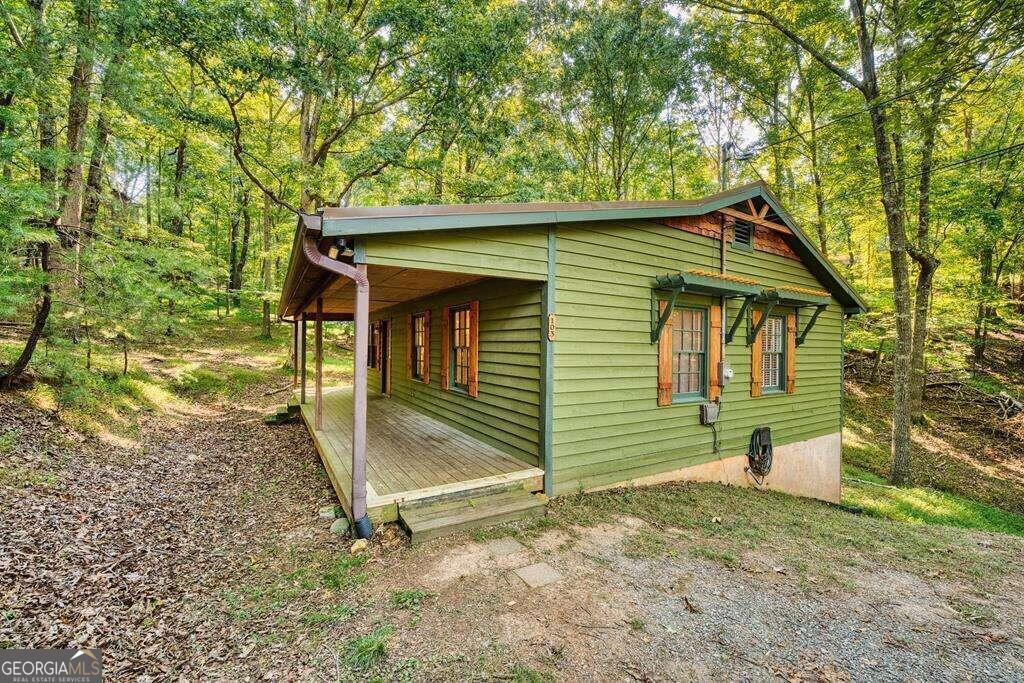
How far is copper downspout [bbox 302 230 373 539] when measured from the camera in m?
3.46

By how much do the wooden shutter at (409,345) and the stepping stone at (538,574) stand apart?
18.4ft

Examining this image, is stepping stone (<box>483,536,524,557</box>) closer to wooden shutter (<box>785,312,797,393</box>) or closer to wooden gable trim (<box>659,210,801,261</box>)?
wooden gable trim (<box>659,210,801,261</box>)

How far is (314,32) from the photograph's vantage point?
328 inches

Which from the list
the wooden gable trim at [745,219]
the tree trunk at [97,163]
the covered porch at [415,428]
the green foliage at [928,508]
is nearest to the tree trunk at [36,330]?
the tree trunk at [97,163]

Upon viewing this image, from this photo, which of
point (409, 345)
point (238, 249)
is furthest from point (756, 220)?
point (238, 249)

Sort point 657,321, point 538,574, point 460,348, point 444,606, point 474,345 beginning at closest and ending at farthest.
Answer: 1. point 444,606
2. point 538,574
3. point 657,321
4. point 474,345
5. point 460,348

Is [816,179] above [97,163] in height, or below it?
above

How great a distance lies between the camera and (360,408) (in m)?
3.62

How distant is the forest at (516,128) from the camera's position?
6.01 m

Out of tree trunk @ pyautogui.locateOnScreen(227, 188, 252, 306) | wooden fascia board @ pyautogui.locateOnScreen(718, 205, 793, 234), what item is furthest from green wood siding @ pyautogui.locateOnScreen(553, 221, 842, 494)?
tree trunk @ pyautogui.locateOnScreen(227, 188, 252, 306)

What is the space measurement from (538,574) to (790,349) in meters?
6.22

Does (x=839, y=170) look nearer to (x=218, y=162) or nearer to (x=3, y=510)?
(x=3, y=510)

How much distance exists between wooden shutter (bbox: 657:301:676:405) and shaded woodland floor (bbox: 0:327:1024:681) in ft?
3.90

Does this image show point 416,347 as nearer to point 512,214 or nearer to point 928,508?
point 512,214
